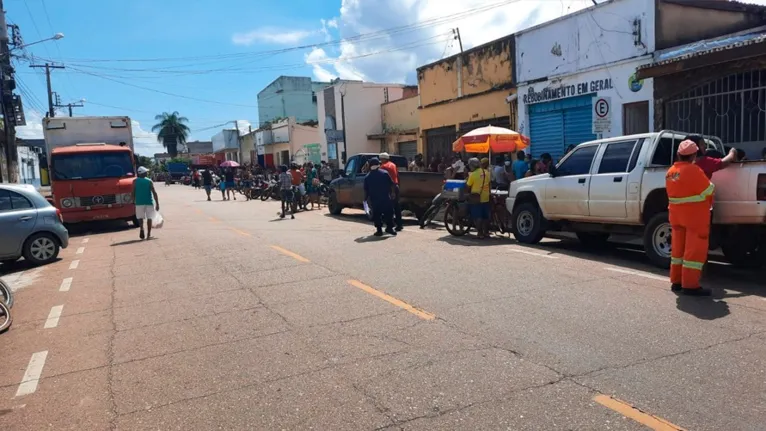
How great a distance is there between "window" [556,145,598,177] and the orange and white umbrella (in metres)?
4.92

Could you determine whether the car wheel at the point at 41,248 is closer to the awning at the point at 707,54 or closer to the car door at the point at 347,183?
the car door at the point at 347,183

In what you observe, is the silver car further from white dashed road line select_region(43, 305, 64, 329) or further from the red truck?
the red truck

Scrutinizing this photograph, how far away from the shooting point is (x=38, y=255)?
1073 cm

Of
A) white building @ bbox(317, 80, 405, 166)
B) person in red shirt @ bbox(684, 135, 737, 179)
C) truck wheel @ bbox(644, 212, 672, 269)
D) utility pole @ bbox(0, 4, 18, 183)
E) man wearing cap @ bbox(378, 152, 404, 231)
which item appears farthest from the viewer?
Answer: white building @ bbox(317, 80, 405, 166)

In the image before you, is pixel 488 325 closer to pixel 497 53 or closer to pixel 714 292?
pixel 714 292

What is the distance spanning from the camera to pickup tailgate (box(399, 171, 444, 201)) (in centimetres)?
1495

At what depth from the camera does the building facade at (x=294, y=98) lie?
55375 millimetres

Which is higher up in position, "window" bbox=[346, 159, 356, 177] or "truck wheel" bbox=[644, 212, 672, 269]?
"window" bbox=[346, 159, 356, 177]

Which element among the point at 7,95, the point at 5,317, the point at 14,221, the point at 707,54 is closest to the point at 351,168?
the point at 14,221

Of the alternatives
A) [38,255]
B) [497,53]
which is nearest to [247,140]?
[497,53]

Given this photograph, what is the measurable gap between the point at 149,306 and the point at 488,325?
162 inches

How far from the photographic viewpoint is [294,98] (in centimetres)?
5581

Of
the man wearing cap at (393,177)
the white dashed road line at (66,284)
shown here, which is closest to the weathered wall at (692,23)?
the man wearing cap at (393,177)

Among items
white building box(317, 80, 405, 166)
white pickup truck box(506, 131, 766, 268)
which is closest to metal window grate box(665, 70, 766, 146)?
white pickup truck box(506, 131, 766, 268)
